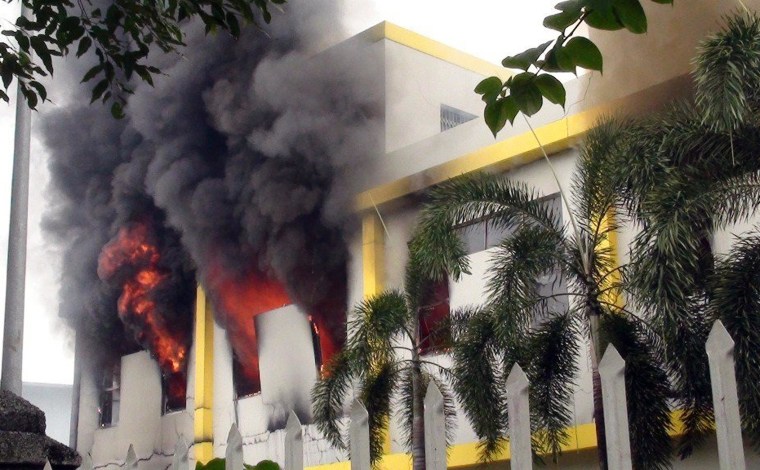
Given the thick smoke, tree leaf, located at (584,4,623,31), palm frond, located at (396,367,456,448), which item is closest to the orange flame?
the thick smoke

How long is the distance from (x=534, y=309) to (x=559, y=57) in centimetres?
859

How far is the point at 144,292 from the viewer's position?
21.8 meters

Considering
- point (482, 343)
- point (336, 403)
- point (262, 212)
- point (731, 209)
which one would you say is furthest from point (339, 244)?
point (731, 209)

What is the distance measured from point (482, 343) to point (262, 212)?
8862 mm

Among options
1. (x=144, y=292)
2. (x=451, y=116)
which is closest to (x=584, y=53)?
(x=451, y=116)

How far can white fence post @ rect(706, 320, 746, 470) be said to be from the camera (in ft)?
7.64

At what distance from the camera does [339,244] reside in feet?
55.6

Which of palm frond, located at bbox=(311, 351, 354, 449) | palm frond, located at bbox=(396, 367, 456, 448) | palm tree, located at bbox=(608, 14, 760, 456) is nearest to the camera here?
palm tree, located at bbox=(608, 14, 760, 456)

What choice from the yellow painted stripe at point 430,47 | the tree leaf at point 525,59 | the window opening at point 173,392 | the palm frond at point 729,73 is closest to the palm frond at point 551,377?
the palm frond at point 729,73

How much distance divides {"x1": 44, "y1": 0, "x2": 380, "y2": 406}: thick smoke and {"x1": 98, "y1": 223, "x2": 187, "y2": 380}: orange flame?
262 mm

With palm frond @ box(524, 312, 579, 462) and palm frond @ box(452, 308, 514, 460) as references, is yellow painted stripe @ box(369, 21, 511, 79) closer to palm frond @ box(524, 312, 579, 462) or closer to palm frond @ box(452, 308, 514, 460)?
palm frond @ box(452, 308, 514, 460)

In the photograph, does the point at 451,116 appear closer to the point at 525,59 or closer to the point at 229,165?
the point at 229,165

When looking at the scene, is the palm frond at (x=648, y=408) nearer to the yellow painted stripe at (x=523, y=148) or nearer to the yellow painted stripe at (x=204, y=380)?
the yellow painted stripe at (x=523, y=148)

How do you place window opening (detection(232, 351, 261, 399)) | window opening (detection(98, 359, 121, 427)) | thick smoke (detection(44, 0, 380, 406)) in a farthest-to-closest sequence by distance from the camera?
window opening (detection(98, 359, 121, 427)) → window opening (detection(232, 351, 261, 399)) → thick smoke (detection(44, 0, 380, 406))
